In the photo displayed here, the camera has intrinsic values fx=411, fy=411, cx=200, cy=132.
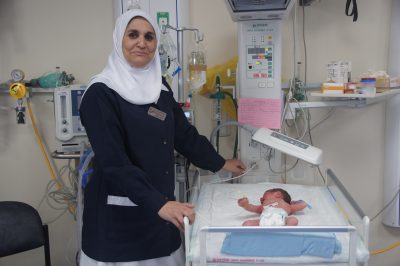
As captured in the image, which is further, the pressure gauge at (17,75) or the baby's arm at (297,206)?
the pressure gauge at (17,75)

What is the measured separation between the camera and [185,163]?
6.87 ft

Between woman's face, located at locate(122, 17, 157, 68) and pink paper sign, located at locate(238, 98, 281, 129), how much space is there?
0.62 metres

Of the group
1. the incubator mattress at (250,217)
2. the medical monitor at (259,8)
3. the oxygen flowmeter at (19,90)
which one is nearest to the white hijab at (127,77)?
the medical monitor at (259,8)

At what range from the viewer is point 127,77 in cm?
168

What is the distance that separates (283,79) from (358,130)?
58 centimetres

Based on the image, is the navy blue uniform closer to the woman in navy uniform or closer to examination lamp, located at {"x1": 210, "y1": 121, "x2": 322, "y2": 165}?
the woman in navy uniform

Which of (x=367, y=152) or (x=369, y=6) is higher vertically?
(x=369, y=6)

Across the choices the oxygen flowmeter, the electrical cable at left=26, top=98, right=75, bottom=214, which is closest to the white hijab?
the oxygen flowmeter

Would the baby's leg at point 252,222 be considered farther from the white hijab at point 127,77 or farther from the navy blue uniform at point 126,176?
the white hijab at point 127,77

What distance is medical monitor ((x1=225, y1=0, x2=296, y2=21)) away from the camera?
1.86 m

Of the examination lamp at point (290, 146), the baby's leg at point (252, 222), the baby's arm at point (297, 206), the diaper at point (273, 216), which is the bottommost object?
the baby's leg at point (252, 222)

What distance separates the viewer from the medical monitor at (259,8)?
186 cm

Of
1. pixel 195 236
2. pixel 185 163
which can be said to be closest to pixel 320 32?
pixel 185 163

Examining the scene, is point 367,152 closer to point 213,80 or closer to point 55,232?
point 213,80
